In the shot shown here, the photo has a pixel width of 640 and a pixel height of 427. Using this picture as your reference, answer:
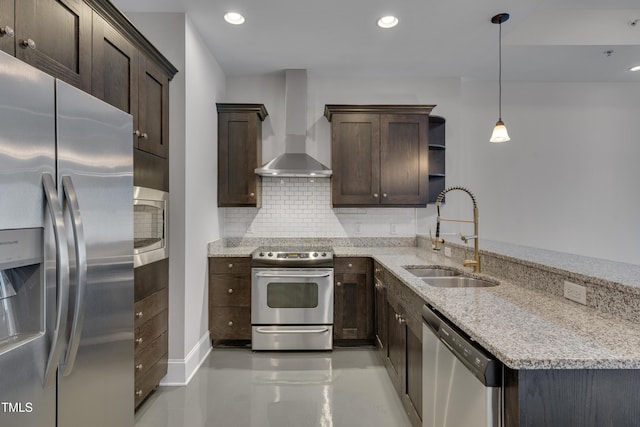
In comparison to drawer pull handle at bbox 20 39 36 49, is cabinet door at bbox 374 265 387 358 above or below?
Answer: below

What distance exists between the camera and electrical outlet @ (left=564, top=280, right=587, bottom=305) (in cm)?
145

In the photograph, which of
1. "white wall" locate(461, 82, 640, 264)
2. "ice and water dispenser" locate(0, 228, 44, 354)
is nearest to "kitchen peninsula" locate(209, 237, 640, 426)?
"ice and water dispenser" locate(0, 228, 44, 354)

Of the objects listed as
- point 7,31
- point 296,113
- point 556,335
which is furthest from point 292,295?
point 7,31

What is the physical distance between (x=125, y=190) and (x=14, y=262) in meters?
0.59

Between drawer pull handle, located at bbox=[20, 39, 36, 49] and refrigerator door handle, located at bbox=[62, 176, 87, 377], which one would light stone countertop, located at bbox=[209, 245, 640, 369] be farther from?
drawer pull handle, located at bbox=[20, 39, 36, 49]

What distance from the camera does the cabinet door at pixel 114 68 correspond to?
1755 millimetres

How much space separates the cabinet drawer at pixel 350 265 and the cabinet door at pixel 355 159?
66 centimetres

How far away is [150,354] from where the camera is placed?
7.56ft

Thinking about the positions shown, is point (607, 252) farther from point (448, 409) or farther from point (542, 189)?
point (448, 409)

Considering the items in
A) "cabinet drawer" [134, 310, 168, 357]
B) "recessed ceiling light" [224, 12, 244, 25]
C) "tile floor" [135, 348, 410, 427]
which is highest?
"recessed ceiling light" [224, 12, 244, 25]

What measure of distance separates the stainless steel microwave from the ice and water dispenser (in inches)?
41.5

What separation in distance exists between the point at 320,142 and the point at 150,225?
226 centimetres

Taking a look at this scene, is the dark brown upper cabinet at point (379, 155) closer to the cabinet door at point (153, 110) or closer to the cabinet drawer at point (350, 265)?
the cabinet drawer at point (350, 265)

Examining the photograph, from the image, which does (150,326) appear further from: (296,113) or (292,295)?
(296,113)
